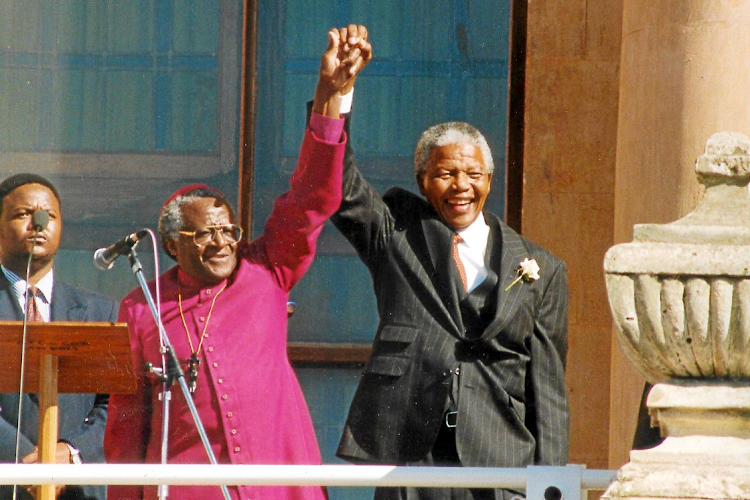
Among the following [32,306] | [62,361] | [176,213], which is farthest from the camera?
[32,306]

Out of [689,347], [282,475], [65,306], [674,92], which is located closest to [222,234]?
[65,306]

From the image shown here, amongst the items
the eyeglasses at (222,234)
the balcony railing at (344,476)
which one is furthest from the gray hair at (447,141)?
the balcony railing at (344,476)

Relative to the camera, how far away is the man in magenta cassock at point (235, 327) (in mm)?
6570

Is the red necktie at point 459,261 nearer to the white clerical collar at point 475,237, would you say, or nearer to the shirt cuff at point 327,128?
the white clerical collar at point 475,237

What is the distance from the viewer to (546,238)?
802 centimetres

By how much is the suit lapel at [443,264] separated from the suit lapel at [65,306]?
1.50 metres

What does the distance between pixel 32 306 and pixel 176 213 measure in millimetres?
676

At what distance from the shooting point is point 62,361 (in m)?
5.87

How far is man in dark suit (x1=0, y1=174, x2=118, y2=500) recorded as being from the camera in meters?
6.74

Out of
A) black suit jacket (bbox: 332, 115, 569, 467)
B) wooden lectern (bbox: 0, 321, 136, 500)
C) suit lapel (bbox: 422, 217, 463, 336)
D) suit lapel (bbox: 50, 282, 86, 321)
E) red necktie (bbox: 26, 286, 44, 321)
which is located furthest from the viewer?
suit lapel (bbox: 50, 282, 86, 321)

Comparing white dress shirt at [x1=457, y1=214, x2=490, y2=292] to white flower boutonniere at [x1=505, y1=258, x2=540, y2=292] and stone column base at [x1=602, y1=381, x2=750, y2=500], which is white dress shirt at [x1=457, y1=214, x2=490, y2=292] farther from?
stone column base at [x1=602, y1=381, x2=750, y2=500]

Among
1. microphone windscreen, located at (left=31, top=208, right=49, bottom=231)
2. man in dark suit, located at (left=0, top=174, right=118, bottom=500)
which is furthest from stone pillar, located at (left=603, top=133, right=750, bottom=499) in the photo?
microphone windscreen, located at (left=31, top=208, right=49, bottom=231)

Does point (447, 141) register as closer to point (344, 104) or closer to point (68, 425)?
point (344, 104)

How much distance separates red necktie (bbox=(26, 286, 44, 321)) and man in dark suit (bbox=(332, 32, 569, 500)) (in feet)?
4.20
